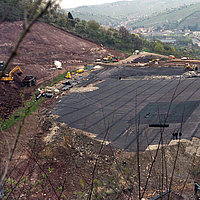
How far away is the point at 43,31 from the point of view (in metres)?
47.3

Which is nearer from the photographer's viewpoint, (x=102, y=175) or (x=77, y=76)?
(x=102, y=175)

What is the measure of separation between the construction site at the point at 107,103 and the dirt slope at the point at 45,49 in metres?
0.19

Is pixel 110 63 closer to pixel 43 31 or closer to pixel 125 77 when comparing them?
pixel 125 77

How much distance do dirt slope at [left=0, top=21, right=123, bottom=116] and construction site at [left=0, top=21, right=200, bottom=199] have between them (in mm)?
188

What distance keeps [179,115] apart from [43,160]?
1089cm

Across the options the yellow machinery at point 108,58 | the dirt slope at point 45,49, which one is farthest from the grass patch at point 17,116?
the yellow machinery at point 108,58

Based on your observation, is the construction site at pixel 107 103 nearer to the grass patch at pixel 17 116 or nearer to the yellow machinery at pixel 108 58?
the yellow machinery at pixel 108 58

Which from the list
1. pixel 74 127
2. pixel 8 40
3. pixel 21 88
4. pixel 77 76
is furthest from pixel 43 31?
pixel 74 127

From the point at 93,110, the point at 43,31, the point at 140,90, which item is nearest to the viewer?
the point at 93,110

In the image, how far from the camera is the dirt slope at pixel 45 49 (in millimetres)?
34312

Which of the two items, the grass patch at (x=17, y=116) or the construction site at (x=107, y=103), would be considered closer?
the construction site at (x=107, y=103)

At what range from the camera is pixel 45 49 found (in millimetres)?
41125

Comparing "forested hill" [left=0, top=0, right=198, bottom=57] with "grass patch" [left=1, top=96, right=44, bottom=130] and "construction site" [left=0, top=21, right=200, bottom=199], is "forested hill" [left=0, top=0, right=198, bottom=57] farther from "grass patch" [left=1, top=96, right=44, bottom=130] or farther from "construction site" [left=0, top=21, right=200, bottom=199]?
"grass patch" [left=1, top=96, right=44, bottom=130]

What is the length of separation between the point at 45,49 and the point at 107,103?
26272 millimetres
